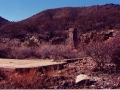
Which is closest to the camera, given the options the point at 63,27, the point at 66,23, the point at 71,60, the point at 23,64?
the point at 23,64

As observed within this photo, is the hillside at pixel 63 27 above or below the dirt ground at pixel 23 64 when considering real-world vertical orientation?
above

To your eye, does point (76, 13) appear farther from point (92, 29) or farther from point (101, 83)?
point (101, 83)

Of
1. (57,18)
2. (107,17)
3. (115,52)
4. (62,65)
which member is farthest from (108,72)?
(57,18)

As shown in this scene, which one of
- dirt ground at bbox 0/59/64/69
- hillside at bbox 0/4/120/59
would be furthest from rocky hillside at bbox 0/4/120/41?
dirt ground at bbox 0/59/64/69

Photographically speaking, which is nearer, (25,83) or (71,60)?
(25,83)

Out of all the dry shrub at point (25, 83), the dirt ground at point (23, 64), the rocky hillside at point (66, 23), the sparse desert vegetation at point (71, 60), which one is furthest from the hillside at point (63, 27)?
the dry shrub at point (25, 83)

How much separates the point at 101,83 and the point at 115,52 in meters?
2.33

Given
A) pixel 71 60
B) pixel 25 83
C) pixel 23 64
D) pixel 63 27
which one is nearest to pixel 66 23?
pixel 63 27

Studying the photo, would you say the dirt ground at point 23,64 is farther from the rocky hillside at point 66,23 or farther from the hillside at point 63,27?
the rocky hillside at point 66,23

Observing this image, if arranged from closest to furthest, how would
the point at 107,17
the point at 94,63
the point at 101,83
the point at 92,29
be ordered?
the point at 101,83 < the point at 94,63 < the point at 92,29 < the point at 107,17

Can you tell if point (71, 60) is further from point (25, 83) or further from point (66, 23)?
point (66, 23)

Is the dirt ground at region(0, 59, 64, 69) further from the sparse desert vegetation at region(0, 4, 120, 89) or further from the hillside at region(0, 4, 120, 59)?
the hillside at region(0, 4, 120, 59)

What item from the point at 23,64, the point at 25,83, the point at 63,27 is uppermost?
the point at 63,27

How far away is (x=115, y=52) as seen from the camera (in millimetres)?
9211
